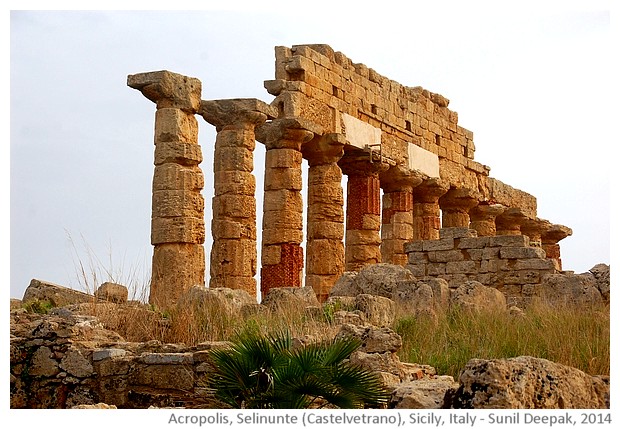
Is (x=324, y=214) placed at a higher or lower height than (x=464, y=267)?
higher

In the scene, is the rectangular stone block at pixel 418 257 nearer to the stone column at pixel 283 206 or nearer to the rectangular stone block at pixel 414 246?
the rectangular stone block at pixel 414 246

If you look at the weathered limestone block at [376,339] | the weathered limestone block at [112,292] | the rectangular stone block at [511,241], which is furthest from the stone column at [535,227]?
Result: the weathered limestone block at [376,339]

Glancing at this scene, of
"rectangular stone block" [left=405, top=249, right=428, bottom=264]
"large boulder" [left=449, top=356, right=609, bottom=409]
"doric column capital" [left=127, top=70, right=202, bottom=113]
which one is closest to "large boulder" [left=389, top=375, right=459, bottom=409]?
"large boulder" [left=449, top=356, right=609, bottom=409]

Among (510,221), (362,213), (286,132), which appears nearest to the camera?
(286,132)

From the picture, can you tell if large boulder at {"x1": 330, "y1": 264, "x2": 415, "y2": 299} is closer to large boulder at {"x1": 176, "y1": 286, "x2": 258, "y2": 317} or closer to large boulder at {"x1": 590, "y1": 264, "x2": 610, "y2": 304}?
large boulder at {"x1": 176, "y1": 286, "x2": 258, "y2": 317}

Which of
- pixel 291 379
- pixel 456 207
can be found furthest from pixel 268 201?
pixel 291 379

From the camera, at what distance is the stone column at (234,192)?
20562mm

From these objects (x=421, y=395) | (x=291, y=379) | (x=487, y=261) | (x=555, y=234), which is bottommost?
(x=421, y=395)

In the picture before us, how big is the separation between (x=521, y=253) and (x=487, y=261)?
770 mm

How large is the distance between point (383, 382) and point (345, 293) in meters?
7.89

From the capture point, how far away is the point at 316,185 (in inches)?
947

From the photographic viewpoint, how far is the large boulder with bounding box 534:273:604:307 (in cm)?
1565

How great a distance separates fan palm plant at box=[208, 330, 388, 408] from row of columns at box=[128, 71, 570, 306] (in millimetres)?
8874

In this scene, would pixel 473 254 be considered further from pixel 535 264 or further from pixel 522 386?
pixel 522 386
